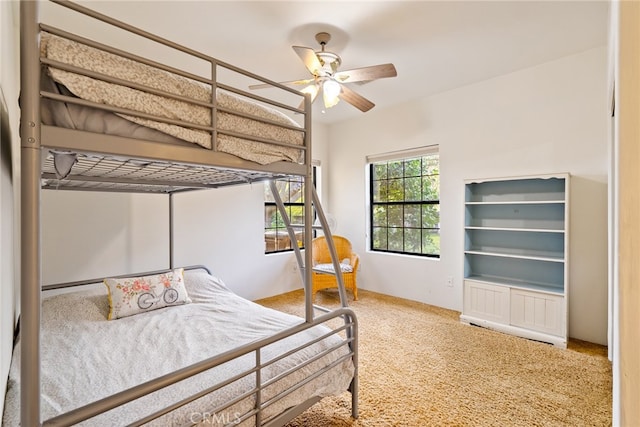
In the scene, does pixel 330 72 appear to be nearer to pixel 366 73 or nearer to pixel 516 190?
pixel 366 73

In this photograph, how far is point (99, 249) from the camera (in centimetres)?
277

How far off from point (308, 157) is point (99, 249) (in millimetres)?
2431

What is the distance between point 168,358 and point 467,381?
196 centimetres

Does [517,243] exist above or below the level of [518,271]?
above

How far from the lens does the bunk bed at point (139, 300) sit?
0.75 metres

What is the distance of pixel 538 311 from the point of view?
9.04 ft

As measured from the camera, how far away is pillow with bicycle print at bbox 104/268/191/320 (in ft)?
7.03

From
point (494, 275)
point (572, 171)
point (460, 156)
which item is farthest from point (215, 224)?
point (572, 171)

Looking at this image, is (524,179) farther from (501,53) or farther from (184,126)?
(184,126)

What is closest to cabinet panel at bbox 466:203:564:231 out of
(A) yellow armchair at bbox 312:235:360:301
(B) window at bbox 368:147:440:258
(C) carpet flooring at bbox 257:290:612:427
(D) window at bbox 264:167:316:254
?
(B) window at bbox 368:147:440:258

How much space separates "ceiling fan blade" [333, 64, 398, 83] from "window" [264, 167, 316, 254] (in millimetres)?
1861

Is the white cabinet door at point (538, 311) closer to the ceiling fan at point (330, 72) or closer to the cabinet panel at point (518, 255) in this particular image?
the cabinet panel at point (518, 255)
